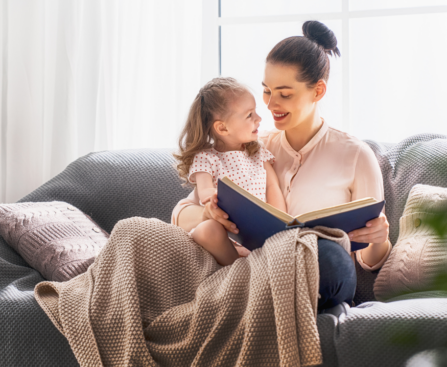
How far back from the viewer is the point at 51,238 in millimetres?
1568

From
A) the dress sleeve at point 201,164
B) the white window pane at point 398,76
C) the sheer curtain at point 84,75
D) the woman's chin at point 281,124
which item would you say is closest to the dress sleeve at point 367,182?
the woman's chin at point 281,124

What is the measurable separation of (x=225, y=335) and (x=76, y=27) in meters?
1.97

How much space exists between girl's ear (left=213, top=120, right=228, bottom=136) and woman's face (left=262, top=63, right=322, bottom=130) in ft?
0.55

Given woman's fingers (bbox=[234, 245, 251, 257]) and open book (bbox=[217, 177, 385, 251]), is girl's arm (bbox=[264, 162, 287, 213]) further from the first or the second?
open book (bbox=[217, 177, 385, 251])

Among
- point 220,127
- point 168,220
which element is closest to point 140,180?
point 168,220

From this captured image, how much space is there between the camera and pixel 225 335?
1.08 meters

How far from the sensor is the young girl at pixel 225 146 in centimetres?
159

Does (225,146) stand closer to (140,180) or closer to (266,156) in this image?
(266,156)

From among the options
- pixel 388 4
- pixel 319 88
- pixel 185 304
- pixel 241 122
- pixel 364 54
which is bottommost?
pixel 185 304

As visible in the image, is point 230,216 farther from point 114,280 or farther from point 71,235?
point 71,235

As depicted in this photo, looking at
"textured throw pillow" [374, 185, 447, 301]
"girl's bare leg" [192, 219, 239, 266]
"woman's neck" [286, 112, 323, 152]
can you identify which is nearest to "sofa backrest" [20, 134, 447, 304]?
"textured throw pillow" [374, 185, 447, 301]

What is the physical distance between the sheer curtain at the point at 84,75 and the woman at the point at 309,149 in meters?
0.98

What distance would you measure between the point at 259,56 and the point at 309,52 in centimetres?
115

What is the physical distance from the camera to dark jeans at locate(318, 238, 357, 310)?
113 cm
